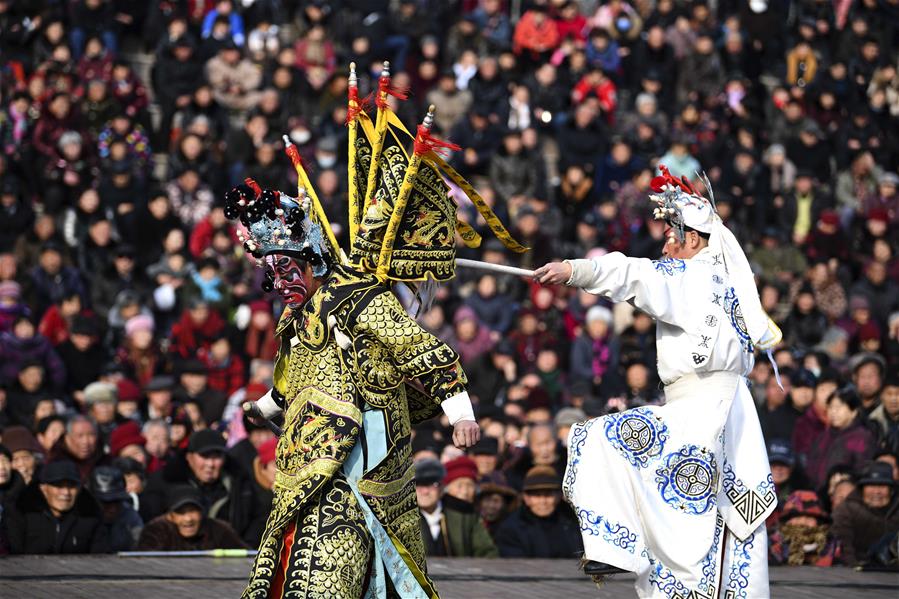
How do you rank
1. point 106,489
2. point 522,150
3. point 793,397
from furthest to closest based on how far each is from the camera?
point 522,150 < point 793,397 < point 106,489

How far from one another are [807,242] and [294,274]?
13.3 m

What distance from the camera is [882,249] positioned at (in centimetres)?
2131

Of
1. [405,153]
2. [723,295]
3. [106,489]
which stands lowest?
[106,489]

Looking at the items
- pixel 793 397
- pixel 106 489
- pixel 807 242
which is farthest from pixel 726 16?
pixel 106 489

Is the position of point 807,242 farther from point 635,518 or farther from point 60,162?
point 635,518

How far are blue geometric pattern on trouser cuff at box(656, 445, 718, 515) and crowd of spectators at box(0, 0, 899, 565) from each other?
439cm

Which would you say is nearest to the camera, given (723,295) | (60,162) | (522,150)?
(723,295)

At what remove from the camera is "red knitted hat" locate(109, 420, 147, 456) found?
1488 cm

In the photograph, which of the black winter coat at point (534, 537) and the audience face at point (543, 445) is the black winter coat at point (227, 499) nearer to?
the black winter coat at point (534, 537)

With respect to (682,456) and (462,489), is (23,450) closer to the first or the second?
(462,489)

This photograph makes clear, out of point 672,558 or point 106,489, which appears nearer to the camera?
point 672,558

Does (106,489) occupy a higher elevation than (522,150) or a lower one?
lower

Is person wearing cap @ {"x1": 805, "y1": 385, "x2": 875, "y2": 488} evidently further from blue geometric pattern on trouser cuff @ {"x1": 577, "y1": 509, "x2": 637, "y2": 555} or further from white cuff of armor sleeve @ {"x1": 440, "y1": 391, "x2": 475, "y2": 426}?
white cuff of armor sleeve @ {"x1": 440, "y1": 391, "x2": 475, "y2": 426}

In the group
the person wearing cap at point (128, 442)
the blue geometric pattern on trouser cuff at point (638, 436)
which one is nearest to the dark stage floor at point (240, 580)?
the person wearing cap at point (128, 442)
